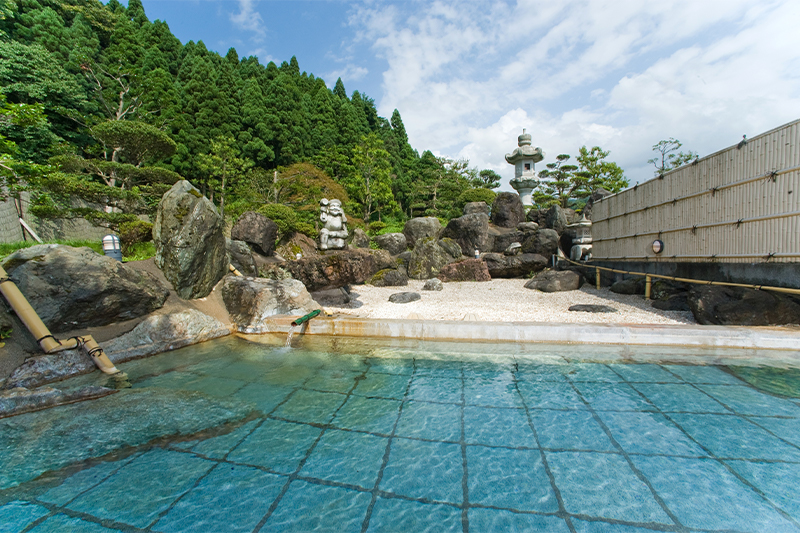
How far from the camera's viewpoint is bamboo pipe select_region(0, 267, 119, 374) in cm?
370

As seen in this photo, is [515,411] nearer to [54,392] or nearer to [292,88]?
[54,392]

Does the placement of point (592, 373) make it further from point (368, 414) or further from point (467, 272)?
point (467, 272)

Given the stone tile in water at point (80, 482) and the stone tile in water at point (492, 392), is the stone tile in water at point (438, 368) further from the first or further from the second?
the stone tile in water at point (80, 482)

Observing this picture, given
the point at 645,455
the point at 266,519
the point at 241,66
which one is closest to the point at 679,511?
the point at 645,455

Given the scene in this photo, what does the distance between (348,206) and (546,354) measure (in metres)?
18.8

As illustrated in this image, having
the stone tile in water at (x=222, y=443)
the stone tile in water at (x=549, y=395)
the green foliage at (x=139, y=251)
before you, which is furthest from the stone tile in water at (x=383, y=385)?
the green foliage at (x=139, y=251)

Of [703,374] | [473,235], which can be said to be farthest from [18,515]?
[473,235]

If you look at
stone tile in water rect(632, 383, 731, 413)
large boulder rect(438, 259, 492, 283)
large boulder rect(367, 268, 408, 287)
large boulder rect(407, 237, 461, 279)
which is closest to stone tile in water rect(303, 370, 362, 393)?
stone tile in water rect(632, 383, 731, 413)

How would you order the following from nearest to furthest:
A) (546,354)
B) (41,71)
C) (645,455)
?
(645,455), (546,354), (41,71)

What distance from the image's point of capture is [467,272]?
1124 centimetres

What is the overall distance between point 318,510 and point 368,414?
3.36ft

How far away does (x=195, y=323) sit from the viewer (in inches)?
198

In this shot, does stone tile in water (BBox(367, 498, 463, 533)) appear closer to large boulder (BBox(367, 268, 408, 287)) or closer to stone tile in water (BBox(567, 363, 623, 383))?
stone tile in water (BBox(567, 363, 623, 383))

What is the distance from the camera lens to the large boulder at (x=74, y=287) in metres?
4.07
